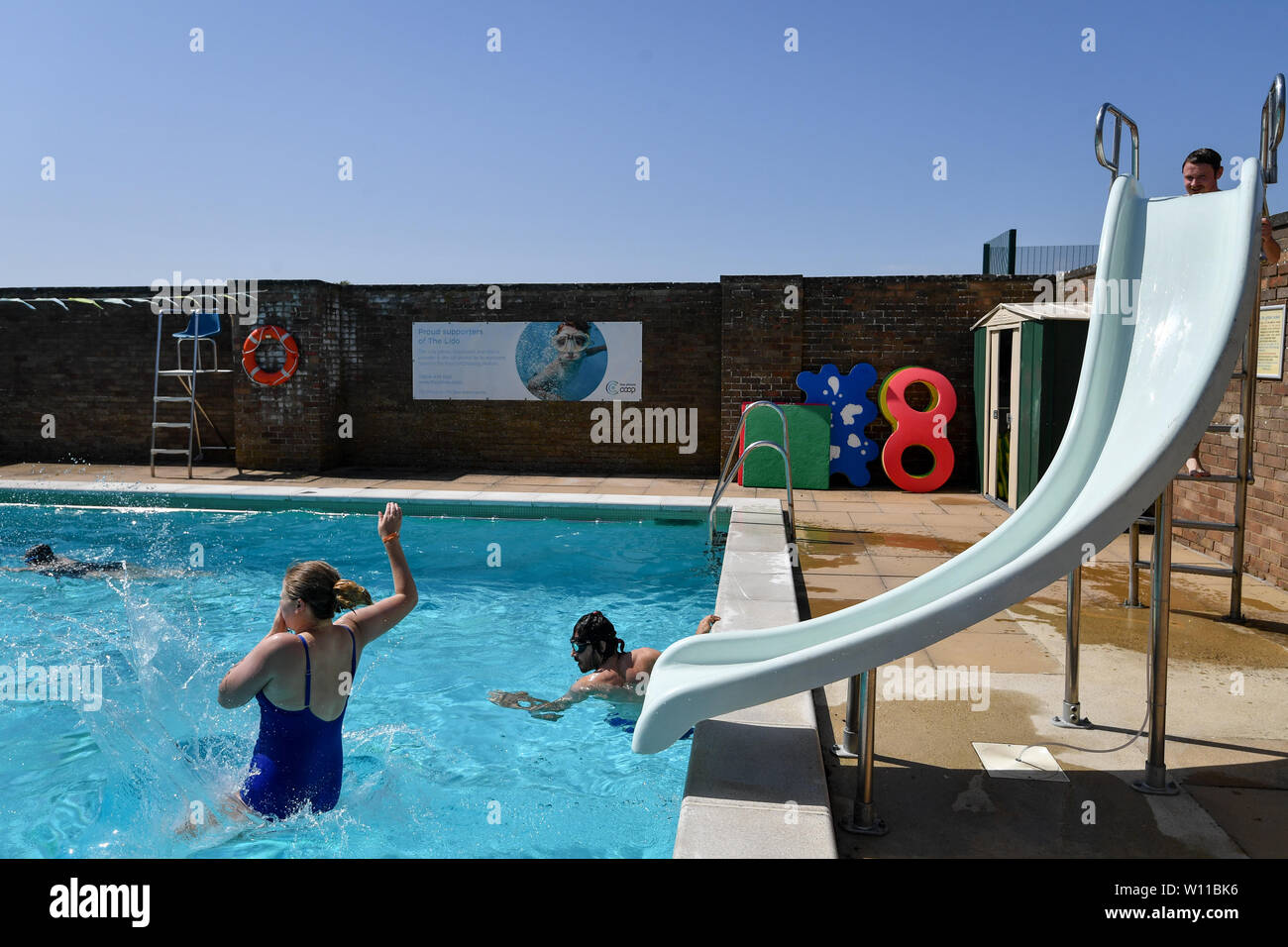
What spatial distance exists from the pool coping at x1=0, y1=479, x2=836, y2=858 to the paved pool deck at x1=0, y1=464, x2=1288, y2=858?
0.30 feet

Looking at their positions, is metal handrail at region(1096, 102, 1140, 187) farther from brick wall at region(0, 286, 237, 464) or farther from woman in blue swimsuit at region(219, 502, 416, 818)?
brick wall at region(0, 286, 237, 464)

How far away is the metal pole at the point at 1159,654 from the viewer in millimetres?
2801

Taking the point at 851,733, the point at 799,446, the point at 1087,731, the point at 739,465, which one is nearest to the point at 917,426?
the point at 799,446

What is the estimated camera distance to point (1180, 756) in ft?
10.1

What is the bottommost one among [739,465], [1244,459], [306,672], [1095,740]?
[1095,740]

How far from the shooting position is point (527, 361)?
11.9 meters

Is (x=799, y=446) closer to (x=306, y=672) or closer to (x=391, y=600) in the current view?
(x=391, y=600)

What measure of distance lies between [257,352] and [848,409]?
7528 mm

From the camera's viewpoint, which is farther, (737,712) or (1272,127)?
(1272,127)

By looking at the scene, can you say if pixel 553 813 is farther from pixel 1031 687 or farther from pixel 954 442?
pixel 954 442

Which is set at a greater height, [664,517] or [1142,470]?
[1142,470]

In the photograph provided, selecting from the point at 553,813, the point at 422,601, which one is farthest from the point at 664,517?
the point at 553,813

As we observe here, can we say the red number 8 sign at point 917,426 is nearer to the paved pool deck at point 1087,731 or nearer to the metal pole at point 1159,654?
the paved pool deck at point 1087,731
